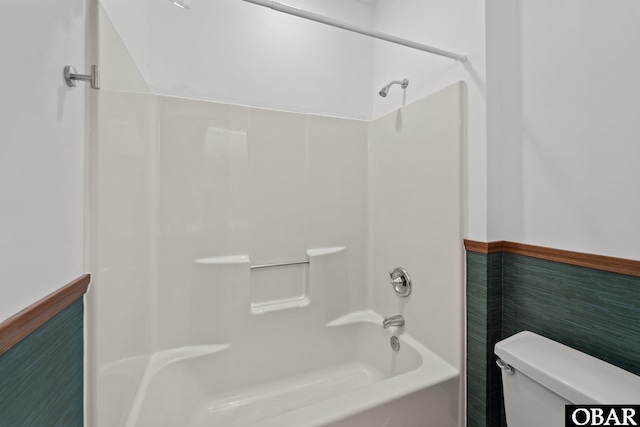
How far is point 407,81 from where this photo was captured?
1.62 meters

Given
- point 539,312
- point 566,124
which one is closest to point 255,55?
point 566,124

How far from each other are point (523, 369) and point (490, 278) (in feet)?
1.22

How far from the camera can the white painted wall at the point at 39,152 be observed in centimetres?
48

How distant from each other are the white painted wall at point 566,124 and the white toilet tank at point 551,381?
0.36 meters

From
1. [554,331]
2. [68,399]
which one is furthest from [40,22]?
[554,331]

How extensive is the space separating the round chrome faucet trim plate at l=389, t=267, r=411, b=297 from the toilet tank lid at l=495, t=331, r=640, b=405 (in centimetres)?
60

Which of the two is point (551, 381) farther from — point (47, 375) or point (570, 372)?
point (47, 375)

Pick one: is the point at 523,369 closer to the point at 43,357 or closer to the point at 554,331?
the point at 554,331

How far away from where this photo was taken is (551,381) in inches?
31.9

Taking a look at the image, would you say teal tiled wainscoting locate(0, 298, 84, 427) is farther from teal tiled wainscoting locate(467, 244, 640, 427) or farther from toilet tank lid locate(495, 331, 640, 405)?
teal tiled wainscoting locate(467, 244, 640, 427)

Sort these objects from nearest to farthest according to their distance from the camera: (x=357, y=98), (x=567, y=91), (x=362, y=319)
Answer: (x=567, y=91) < (x=362, y=319) < (x=357, y=98)

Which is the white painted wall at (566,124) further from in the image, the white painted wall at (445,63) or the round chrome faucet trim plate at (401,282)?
the round chrome faucet trim plate at (401,282)

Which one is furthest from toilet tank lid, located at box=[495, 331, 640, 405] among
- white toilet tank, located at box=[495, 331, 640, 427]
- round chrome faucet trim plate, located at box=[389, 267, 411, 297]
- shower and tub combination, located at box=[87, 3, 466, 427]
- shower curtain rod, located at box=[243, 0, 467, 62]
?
shower curtain rod, located at box=[243, 0, 467, 62]

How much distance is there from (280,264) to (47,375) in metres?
1.19
